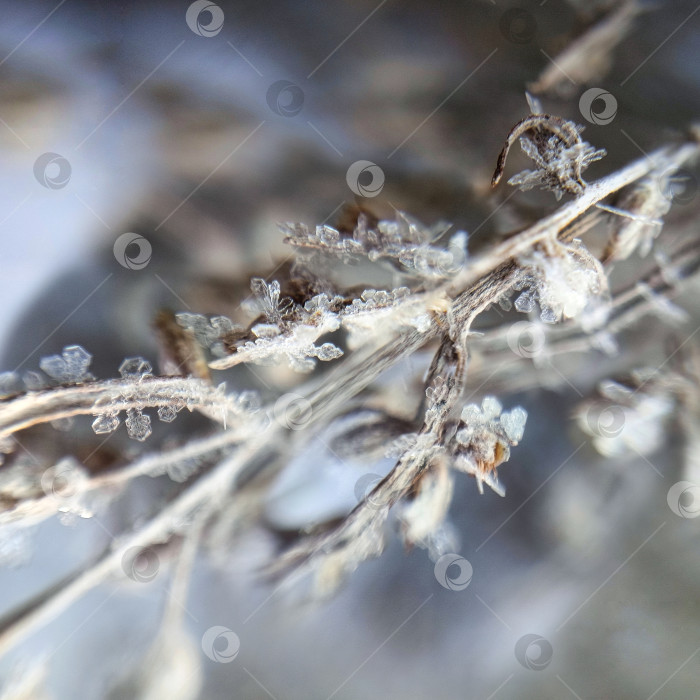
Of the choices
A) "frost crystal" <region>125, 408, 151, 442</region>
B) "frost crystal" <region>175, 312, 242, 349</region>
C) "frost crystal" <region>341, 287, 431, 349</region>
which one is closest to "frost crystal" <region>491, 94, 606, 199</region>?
"frost crystal" <region>341, 287, 431, 349</region>

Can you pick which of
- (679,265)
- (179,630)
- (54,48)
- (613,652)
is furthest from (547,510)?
(54,48)

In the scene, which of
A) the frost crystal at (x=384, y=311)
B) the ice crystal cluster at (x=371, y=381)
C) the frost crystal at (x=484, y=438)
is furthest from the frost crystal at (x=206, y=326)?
the frost crystal at (x=484, y=438)

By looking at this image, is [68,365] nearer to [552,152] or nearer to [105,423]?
[105,423]

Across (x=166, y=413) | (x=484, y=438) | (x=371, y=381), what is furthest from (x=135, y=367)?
(x=484, y=438)

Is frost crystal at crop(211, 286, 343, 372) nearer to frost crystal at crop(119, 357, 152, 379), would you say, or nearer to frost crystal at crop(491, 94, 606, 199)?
frost crystal at crop(119, 357, 152, 379)

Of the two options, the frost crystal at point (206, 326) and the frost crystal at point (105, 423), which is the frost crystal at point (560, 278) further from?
the frost crystal at point (105, 423)
